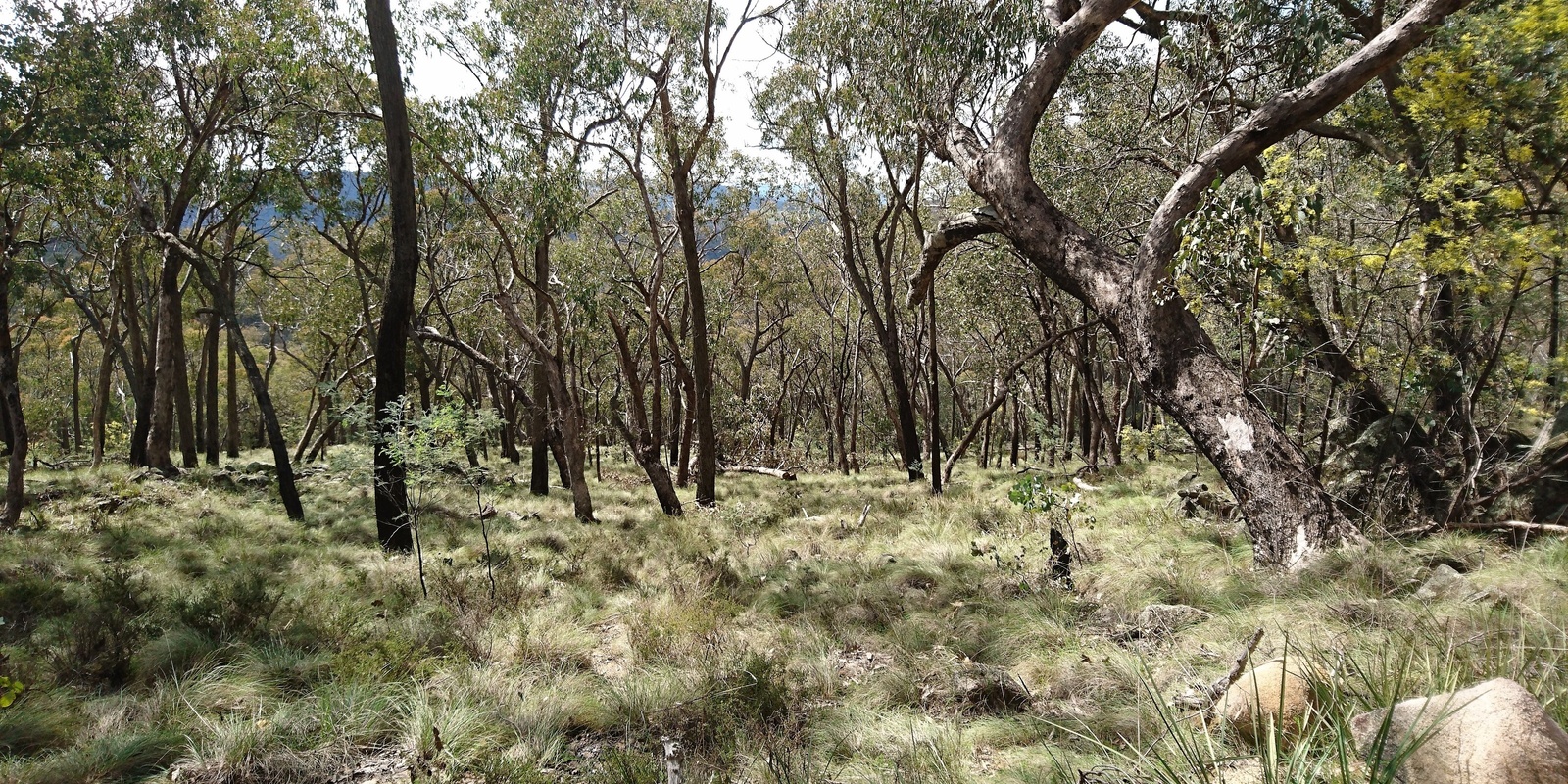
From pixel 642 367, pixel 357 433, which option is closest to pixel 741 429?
pixel 642 367

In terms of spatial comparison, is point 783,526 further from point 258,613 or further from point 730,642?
point 258,613

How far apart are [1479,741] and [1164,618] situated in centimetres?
309

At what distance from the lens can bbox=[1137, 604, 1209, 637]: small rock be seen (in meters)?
4.74

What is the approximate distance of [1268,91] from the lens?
35.4ft

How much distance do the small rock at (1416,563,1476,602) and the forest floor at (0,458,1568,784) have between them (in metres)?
0.07

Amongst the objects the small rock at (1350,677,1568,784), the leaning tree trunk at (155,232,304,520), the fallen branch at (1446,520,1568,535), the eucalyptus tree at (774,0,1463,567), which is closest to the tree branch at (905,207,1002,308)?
the eucalyptus tree at (774,0,1463,567)

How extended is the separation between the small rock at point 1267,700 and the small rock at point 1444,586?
2.02m

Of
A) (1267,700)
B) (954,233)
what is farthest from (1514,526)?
(954,233)

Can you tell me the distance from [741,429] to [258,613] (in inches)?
697

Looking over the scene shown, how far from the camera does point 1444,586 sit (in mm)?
4383

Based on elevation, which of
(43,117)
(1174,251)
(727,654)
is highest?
(43,117)

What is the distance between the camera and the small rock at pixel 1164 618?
4742 millimetres

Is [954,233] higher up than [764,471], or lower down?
higher up

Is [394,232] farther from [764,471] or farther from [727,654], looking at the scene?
[764,471]
